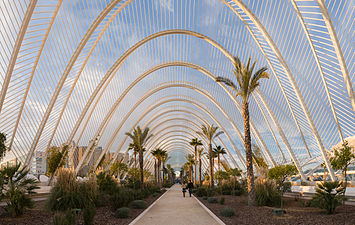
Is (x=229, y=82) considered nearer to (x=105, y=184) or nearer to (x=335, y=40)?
(x=335, y=40)

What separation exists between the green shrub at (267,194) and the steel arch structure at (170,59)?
6.98m

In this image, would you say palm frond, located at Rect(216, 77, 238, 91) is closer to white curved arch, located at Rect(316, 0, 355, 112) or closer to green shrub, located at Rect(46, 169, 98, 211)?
white curved arch, located at Rect(316, 0, 355, 112)

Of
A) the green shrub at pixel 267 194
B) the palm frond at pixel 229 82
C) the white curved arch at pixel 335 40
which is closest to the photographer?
the green shrub at pixel 267 194

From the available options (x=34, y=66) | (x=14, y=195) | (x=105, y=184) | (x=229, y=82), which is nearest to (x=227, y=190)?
(x=229, y=82)

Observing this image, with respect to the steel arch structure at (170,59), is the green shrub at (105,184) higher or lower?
lower

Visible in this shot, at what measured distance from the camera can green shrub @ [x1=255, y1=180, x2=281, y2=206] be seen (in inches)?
604

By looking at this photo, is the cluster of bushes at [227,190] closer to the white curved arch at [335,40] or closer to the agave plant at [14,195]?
the white curved arch at [335,40]

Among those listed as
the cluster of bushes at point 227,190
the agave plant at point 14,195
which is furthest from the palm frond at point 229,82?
the agave plant at point 14,195

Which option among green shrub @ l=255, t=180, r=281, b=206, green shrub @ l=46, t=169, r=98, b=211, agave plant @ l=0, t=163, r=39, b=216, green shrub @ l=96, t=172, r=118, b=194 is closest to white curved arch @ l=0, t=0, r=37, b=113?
green shrub @ l=96, t=172, r=118, b=194

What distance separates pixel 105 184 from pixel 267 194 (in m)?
9.36

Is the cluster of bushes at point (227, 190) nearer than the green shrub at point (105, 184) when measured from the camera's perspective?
No

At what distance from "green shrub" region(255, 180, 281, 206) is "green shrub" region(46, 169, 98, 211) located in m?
8.69

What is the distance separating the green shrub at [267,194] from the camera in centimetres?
1534

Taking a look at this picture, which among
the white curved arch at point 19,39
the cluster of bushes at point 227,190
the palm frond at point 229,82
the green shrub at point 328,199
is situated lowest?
the cluster of bushes at point 227,190
